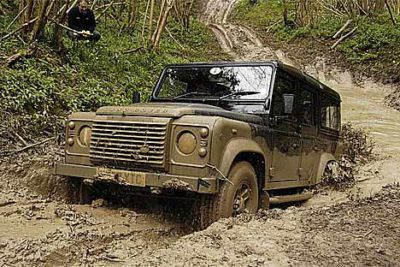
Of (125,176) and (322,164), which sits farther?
(322,164)

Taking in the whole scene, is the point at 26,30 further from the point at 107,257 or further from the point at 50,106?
→ the point at 107,257

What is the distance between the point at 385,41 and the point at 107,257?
66.0 feet

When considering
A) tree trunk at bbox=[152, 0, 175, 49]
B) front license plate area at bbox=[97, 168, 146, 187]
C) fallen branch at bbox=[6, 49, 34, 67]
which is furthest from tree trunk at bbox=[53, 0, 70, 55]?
front license plate area at bbox=[97, 168, 146, 187]

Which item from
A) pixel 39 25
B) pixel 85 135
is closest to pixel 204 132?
pixel 85 135

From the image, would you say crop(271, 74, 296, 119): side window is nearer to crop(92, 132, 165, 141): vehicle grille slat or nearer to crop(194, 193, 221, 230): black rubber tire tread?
crop(194, 193, 221, 230): black rubber tire tread

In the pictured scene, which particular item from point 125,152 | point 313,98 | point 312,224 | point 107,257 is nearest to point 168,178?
point 125,152

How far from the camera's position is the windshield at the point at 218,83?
5.97 meters

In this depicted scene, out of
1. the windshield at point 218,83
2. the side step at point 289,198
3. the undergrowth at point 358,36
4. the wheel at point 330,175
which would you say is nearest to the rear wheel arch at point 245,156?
the side step at point 289,198

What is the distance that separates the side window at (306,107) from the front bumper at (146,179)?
2.39 metres

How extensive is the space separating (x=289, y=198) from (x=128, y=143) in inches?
92.6

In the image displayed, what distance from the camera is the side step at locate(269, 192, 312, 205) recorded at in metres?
5.98

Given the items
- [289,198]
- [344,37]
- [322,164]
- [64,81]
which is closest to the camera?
[289,198]

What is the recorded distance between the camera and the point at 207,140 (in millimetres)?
4695

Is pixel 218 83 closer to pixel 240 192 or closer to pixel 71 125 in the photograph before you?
pixel 240 192
